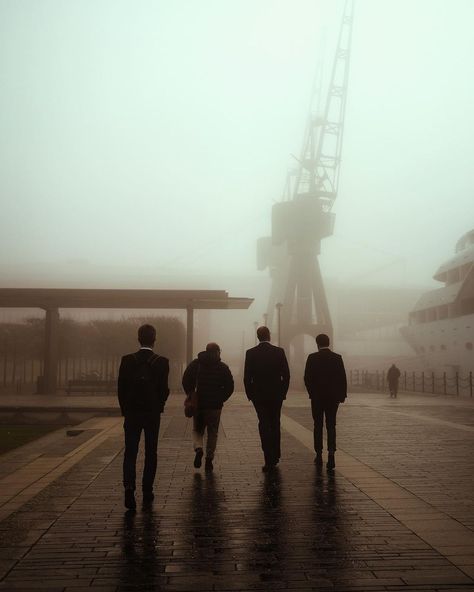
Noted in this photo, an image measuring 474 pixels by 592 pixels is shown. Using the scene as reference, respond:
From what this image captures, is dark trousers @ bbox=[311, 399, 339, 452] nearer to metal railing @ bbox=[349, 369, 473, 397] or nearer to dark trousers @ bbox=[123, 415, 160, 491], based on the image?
dark trousers @ bbox=[123, 415, 160, 491]

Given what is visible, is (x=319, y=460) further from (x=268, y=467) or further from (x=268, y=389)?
(x=268, y=389)

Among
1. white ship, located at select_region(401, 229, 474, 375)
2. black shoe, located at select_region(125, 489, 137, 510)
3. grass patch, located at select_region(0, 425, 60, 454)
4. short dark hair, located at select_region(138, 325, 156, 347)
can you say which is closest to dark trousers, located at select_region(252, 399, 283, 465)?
short dark hair, located at select_region(138, 325, 156, 347)

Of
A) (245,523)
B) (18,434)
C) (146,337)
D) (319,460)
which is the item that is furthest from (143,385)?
(18,434)

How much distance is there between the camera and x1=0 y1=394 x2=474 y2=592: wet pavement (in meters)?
4.25

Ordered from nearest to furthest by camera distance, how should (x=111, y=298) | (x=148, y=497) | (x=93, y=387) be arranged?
(x=148, y=497) < (x=93, y=387) < (x=111, y=298)

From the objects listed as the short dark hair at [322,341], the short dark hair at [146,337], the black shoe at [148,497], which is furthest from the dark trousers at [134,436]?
the short dark hair at [322,341]

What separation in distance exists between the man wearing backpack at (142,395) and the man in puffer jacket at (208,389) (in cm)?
182

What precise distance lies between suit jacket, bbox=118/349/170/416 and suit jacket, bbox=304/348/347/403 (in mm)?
2714

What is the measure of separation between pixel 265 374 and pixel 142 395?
96.4 inches

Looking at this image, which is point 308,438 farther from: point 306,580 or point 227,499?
point 306,580

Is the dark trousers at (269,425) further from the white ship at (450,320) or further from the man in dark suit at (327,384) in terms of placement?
the white ship at (450,320)

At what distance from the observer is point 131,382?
21.6ft

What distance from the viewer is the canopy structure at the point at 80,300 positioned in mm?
29609

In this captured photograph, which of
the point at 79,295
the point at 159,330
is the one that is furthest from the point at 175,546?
the point at 159,330
